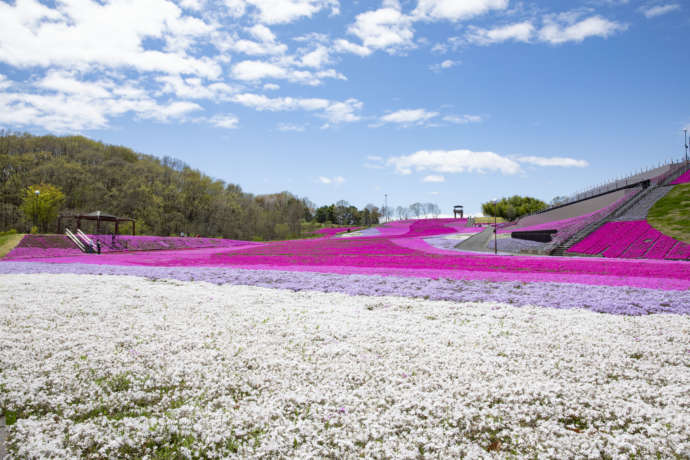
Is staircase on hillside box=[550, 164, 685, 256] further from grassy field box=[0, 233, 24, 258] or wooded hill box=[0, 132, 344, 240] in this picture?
wooded hill box=[0, 132, 344, 240]

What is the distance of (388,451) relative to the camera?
4004 millimetres

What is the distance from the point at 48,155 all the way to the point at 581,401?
93102 millimetres

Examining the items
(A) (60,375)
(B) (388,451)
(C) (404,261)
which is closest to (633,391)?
(B) (388,451)

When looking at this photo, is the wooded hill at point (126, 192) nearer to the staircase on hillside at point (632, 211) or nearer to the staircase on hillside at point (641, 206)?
the staircase on hillside at point (632, 211)

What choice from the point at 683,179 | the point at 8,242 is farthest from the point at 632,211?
the point at 8,242

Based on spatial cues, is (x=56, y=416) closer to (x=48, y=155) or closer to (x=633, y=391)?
(x=633, y=391)

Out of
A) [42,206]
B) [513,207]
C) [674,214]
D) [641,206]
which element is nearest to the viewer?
[674,214]

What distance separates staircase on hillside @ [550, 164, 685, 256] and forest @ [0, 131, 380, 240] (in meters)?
58.7

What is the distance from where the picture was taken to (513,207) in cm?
9806

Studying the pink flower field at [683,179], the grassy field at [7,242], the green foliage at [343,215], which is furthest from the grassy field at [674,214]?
the green foliage at [343,215]

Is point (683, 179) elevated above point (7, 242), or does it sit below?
above

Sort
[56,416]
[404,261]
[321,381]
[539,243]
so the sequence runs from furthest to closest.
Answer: [539,243]
[404,261]
[321,381]
[56,416]

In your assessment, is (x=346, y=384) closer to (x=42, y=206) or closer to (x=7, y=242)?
(x=7, y=242)

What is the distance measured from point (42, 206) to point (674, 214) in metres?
69.5
